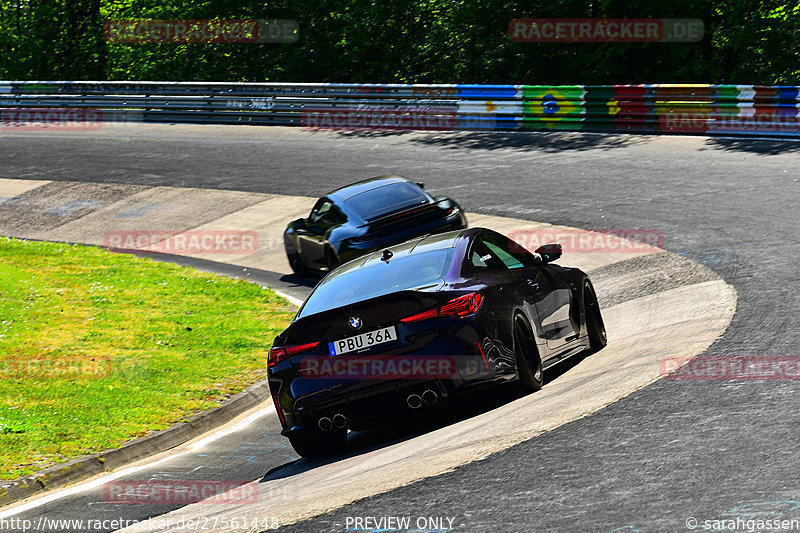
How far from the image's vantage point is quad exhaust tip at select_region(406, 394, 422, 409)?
7.35m

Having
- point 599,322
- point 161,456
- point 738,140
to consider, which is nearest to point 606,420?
point 599,322

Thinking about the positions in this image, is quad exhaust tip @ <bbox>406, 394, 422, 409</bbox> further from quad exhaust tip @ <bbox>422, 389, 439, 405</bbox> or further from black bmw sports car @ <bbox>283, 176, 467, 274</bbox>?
black bmw sports car @ <bbox>283, 176, 467, 274</bbox>

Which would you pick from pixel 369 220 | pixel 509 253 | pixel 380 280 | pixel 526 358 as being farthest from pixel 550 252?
pixel 369 220

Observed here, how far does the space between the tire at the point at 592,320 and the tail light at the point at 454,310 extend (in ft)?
7.75

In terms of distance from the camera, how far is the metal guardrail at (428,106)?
21.3m

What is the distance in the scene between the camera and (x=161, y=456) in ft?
29.3

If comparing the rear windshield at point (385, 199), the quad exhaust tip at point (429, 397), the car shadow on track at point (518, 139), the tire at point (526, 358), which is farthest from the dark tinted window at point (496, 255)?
the car shadow on track at point (518, 139)

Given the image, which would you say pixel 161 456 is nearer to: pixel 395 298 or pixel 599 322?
→ pixel 395 298

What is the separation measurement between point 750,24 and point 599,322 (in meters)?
18.7

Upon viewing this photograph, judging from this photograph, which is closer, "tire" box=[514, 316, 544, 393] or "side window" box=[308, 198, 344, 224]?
"tire" box=[514, 316, 544, 393]

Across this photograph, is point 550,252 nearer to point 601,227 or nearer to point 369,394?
point 369,394

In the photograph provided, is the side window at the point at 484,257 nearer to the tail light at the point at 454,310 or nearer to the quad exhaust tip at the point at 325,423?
the tail light at the point at 454,310

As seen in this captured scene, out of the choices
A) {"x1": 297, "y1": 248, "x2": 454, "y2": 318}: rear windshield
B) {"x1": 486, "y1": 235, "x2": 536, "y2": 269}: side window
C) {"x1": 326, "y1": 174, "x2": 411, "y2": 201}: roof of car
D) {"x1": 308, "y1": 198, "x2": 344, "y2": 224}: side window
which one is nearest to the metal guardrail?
{"x1": 326, "y1": 174, "x2": 411, "y2": 201}: roof of car

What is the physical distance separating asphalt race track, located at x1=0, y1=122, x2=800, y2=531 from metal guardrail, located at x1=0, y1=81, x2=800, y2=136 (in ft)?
2.60
